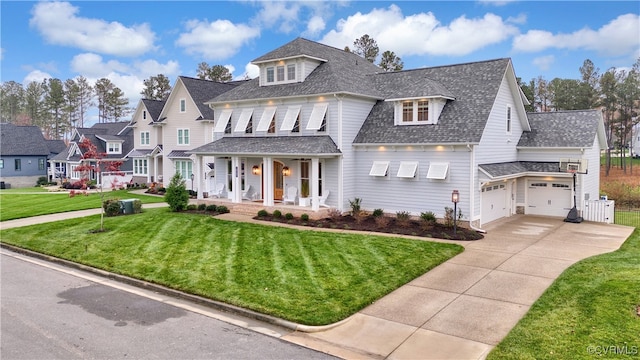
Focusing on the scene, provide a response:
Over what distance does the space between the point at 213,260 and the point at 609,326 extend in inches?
413

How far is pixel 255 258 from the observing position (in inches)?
551

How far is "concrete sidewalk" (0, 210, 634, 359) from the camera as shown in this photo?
8125mm

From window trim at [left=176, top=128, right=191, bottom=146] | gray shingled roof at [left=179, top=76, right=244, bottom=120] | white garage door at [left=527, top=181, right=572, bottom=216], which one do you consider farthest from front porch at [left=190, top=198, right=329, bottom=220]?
window trim at [left=176, top=128, right=191, bottom=146]

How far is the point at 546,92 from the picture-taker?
57.7 metres

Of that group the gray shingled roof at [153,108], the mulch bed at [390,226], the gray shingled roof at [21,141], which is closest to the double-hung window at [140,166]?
the gray shingled roof at [153,108]

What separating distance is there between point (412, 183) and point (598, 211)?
30.2 feet

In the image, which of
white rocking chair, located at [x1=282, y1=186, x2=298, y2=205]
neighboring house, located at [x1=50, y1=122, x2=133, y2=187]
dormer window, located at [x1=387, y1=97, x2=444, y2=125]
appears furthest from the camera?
neighboring house, located at [x1=50, y1=122, x2=133, y2=187]

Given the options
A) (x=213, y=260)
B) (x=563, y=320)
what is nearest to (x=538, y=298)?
(x=563, y=320)

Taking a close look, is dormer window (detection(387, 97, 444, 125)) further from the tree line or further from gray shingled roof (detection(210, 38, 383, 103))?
the tree line

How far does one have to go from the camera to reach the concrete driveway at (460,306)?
26.7ft

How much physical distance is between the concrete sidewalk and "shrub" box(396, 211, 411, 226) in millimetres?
3929

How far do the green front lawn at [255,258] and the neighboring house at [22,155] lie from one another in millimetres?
35403

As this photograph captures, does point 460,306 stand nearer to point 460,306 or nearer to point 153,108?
point 460,306

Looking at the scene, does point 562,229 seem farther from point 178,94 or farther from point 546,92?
point 546,92
